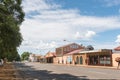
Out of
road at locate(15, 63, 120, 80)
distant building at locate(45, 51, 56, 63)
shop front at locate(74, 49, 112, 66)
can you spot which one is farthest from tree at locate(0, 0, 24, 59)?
distant building at locate(45, 51, 56, 63)

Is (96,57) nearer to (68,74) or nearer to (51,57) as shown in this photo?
(68,74)

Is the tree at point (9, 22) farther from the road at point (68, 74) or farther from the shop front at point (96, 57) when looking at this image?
the shop front at point (96, 57)

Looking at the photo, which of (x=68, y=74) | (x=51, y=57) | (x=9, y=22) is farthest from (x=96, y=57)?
(x=51, y=57)

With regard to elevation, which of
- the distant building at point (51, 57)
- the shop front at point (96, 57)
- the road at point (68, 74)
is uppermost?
the distant building at point (51, 57)

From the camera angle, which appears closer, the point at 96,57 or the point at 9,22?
the point at 9,22

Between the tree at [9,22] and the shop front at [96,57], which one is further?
the shop front at [96,57]

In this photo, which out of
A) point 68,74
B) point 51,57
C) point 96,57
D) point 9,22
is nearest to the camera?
point 9,22

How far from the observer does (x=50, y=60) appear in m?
165

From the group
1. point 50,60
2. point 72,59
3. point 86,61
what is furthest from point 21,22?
point 50,60

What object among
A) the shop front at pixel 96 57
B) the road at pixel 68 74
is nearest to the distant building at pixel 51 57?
the shop front at pixel 96 57

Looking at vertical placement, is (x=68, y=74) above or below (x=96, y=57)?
below

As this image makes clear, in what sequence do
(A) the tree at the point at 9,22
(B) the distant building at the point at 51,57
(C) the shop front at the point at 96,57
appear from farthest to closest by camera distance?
(B) the distant building at the point at 51,57 < (C) the shop front at the point at 96,57 < (A) the tree at the point at 9,22

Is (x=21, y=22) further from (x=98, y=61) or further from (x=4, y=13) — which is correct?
(x=98, y=61)

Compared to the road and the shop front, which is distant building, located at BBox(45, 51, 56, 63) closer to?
the shop front
